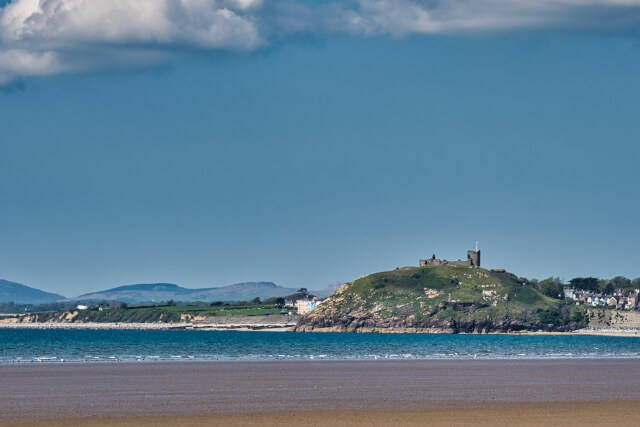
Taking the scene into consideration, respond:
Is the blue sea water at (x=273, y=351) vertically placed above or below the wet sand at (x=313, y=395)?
above

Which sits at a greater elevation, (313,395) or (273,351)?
(273,351)

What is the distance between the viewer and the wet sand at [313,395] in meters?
38.4

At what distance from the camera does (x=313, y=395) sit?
48.4 meters

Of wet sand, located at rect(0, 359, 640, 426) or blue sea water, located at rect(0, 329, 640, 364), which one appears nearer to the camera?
wet sand, located at rect(0, 359, 640, 426)

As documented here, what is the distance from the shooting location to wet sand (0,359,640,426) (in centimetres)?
3841

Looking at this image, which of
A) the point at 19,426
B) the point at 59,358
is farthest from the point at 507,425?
the point at 59,358

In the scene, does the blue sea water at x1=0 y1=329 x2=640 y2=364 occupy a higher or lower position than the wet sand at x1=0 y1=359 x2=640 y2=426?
higher

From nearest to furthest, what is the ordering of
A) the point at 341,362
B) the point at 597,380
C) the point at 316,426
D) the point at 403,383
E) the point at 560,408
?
the point at 316,426, the point at 560,408, the point at 403,383, the point at 597,380, the point at 341,362

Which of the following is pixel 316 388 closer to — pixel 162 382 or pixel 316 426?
pixel 162 382

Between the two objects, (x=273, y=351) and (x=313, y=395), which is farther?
(x=273, y=351)

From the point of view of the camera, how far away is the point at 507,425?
3588 cm

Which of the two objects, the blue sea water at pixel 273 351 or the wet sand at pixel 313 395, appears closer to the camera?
the wet sand at pixel 313 395

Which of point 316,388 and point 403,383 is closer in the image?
point 316,388

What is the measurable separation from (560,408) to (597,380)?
20.1 meters
